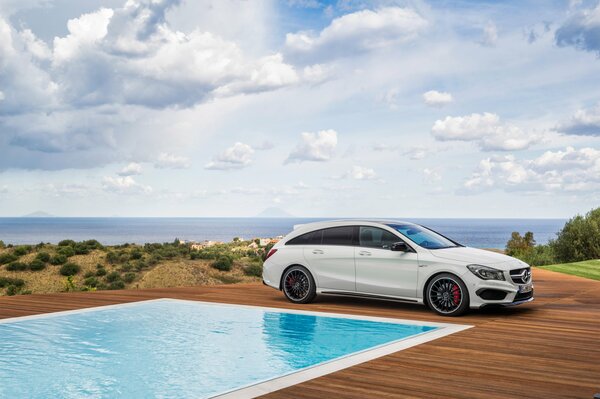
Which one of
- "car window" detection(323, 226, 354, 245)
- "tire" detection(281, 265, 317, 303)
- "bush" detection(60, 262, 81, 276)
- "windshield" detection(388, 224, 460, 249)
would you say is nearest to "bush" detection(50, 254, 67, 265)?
"bush" detection(60, 262, 81, 276)

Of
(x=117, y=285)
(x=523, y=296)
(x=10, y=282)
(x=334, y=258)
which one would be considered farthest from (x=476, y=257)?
(x=10, y=282)

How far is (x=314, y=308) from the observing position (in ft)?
42.6

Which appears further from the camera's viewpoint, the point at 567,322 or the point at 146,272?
the point at 146,272

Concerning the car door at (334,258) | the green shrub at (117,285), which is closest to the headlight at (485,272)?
the car door at (334,258)

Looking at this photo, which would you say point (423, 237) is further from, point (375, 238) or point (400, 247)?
point (375, 238)

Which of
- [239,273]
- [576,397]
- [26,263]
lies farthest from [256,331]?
[26,263]

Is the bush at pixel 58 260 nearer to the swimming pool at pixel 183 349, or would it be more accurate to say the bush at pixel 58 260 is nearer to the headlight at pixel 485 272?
the swimming pool at pixel 183 349

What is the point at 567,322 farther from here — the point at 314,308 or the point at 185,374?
the point at 185,374

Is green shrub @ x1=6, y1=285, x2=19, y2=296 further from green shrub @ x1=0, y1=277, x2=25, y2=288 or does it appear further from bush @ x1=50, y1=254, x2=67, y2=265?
bush @ x1=50, y1=254, x2=67, y2=265

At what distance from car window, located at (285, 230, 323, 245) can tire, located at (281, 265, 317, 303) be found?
48 centimetres

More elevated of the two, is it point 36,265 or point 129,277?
point 36,265

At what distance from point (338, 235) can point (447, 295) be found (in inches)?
94.5

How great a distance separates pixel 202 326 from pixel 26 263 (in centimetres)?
4241

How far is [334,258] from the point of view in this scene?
42.9 feet
